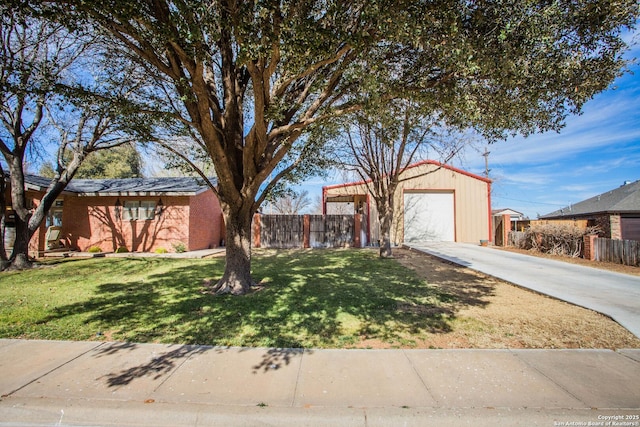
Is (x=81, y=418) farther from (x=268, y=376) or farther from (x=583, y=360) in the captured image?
(x=583, y=360)

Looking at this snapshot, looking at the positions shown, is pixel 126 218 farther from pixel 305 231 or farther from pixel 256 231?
pixel 305 231

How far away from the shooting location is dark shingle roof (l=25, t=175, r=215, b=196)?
14.5 metres

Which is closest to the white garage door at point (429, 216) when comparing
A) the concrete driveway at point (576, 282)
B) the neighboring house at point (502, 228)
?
the neighboring house at point (502, 228)

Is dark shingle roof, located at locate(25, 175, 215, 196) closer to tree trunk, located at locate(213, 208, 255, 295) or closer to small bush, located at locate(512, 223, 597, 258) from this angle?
tree trunk, located at locate(213, 208, 255, 295)

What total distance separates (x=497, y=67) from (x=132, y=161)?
95.3ft

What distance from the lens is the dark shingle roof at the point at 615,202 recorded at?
17220 mm

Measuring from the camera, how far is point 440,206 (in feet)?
60.3

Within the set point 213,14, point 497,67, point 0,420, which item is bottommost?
point 0,420

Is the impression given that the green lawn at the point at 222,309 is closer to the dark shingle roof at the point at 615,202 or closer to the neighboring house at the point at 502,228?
the neighboring house at the point at 502,228

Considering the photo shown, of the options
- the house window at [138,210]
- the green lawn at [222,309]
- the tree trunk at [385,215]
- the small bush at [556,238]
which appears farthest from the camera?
Result: the house window at [138,210]

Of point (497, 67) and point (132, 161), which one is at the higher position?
point (132, 161)

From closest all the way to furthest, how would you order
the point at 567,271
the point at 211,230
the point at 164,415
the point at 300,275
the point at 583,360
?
the point at 164,415
the point at 583,360
the point at 300,275
the point at 567,271
the point at 211,230

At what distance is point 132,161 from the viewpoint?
86.8ft

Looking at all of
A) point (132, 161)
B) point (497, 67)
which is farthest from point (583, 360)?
point (132, 161)
